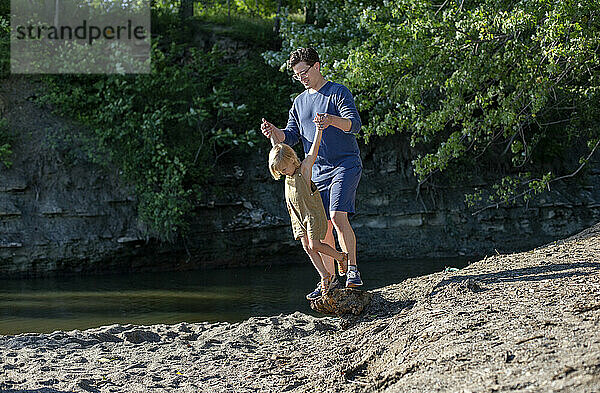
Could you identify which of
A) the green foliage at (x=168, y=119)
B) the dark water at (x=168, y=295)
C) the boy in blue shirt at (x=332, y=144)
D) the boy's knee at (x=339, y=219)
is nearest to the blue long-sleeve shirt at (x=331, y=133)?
the boy in blue shirt at (x=332, y=144)

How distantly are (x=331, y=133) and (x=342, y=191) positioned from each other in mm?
515

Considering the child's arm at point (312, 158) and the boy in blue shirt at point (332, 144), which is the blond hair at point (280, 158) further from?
the boy in blue shirt at point (332, 144)

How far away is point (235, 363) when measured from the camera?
477cm

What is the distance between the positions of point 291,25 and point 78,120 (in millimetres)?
4877

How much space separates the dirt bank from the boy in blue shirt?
80 cm

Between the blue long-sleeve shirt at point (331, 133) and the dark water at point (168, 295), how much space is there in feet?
8.02

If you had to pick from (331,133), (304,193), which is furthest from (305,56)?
(304,193)

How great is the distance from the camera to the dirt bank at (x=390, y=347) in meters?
3.15

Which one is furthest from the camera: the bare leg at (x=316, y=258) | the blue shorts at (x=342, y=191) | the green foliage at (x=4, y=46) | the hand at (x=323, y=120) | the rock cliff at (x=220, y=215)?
the green foliage at (x=4, y=46)

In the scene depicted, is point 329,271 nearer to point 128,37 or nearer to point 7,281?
point 7,281

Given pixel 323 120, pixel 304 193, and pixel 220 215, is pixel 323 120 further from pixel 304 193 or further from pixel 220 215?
pixel 220 215

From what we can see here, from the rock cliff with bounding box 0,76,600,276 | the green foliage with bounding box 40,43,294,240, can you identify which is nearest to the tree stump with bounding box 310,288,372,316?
the green foliage with bounding box 40,43,294,240

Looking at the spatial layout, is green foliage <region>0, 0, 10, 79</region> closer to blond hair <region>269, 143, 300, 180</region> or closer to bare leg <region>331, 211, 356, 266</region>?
blond hair <region>269, 143, 300, 180</region>

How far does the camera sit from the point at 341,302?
5.43m
